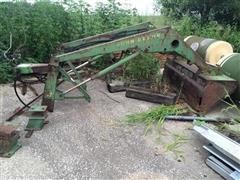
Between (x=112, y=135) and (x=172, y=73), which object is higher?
(x=172, y=73)

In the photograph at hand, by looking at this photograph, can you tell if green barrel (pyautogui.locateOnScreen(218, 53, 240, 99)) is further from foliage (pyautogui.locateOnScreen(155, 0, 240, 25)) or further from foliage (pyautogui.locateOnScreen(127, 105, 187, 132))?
foliage (pyautogui.locateOnScreen(155, 0, 240, 25))

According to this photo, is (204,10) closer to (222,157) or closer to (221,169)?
(222,157)

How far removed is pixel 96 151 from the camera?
3.61m

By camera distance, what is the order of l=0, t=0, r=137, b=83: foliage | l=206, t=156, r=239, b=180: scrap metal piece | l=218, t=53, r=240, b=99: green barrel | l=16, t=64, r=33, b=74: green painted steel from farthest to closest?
1. l=0, t=0, r=137, b=83: foliage
2. l=218, t=53, r=240, b=99: green barrel
3. l=16, t=64, r=33, b=74: green painted steel
4. l=206, t=156, r=239, b=180: scrap metal piece

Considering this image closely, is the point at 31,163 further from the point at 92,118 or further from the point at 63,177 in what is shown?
the point at 92,118

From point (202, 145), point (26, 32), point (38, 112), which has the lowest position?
point (202, 145)

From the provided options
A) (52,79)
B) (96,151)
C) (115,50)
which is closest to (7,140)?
(96,151)

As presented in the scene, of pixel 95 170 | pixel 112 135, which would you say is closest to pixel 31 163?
pixel 95 170

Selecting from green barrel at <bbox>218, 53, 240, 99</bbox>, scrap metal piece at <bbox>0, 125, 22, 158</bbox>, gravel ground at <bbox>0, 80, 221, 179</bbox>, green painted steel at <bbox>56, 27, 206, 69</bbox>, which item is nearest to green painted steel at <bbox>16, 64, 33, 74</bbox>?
green painted steel at <bbox>56, 27, 206, 69</bbox>

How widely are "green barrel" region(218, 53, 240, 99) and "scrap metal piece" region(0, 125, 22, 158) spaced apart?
294 centimetres

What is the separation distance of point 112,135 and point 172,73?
6.17ft

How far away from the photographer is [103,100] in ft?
16.4

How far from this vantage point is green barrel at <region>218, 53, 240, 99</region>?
4.80 m

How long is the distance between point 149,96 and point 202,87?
2.62 feet
